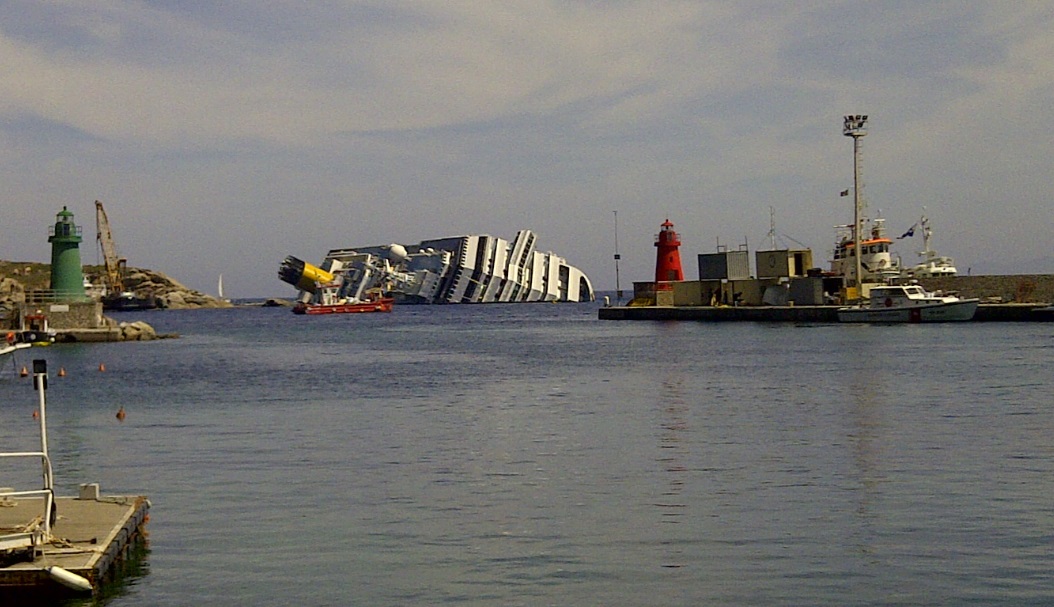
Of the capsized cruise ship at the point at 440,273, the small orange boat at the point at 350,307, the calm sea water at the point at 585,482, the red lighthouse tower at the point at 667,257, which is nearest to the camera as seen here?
the calm sea water at the point at 585,482

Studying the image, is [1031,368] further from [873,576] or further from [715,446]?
[873,576]

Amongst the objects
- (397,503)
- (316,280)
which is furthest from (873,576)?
(316,280)

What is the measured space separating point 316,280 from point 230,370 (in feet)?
326

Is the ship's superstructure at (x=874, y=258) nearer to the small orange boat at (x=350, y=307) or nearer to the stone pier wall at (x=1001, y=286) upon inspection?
the stone pier wall at (x=1001, y=286)

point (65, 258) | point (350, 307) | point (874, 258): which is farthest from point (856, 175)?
point (350, 307)

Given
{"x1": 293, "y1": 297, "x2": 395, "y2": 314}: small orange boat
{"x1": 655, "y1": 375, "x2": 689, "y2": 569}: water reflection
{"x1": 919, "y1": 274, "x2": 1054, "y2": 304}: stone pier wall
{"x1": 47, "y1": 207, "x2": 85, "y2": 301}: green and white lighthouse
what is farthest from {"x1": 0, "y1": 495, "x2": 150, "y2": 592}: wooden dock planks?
{"x1": 293, "y1": 297, "x2": 395, "y2": 314}: small orange boat

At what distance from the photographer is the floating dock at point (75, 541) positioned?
39.1 feet

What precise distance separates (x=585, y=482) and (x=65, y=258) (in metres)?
55.7

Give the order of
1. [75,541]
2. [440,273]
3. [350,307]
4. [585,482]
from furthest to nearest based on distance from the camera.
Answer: [440,273] < [350,307] < [585,482] < [75,541]

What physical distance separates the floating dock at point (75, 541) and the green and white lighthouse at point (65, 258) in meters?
55.2

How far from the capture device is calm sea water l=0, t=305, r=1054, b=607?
13.2m

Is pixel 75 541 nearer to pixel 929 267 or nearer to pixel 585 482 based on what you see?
pixel 585 482

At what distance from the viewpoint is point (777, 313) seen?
78188 mm

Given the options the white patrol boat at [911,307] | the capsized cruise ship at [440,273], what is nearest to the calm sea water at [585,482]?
the white patrol boat at [911,307]
